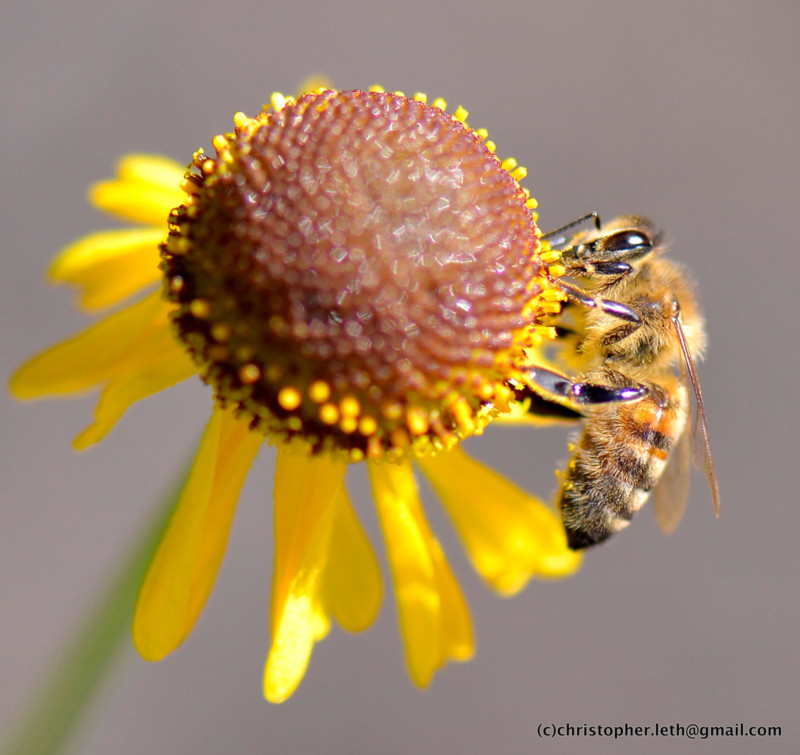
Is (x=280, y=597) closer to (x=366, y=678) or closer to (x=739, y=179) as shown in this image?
(x=366, y=678)

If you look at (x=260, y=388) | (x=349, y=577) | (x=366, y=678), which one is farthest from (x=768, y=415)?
(x=260, y=388)

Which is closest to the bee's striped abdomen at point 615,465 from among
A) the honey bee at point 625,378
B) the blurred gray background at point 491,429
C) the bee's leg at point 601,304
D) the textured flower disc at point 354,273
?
the honey bee at point 625,378

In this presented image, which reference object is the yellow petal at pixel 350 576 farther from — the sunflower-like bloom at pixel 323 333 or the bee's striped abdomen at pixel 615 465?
the bee's striped abdomen at pixel 615 465

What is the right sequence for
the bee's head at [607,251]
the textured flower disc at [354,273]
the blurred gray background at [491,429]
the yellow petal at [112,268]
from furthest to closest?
the blurred gray background at [491,429]
the yellow petal at [112,268]
the bee's head at [607,251]
the textured flower disc at [354,273]

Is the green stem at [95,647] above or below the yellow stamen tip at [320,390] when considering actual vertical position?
below

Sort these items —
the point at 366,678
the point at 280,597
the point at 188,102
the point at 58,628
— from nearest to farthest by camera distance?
the point at 280,597 → the point at 58,628 → the point at 366,678 → the point at 188,102

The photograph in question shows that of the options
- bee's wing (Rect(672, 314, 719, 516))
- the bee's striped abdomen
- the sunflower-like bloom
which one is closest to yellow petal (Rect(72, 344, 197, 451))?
the sunflower-like bloom

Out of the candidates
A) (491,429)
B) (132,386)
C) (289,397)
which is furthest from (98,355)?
(491,429)

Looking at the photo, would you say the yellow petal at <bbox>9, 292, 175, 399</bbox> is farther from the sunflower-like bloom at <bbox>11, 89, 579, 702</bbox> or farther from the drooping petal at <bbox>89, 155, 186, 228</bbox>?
the drooping petal at <bbox>89, 155, 186, 228</bbox>
